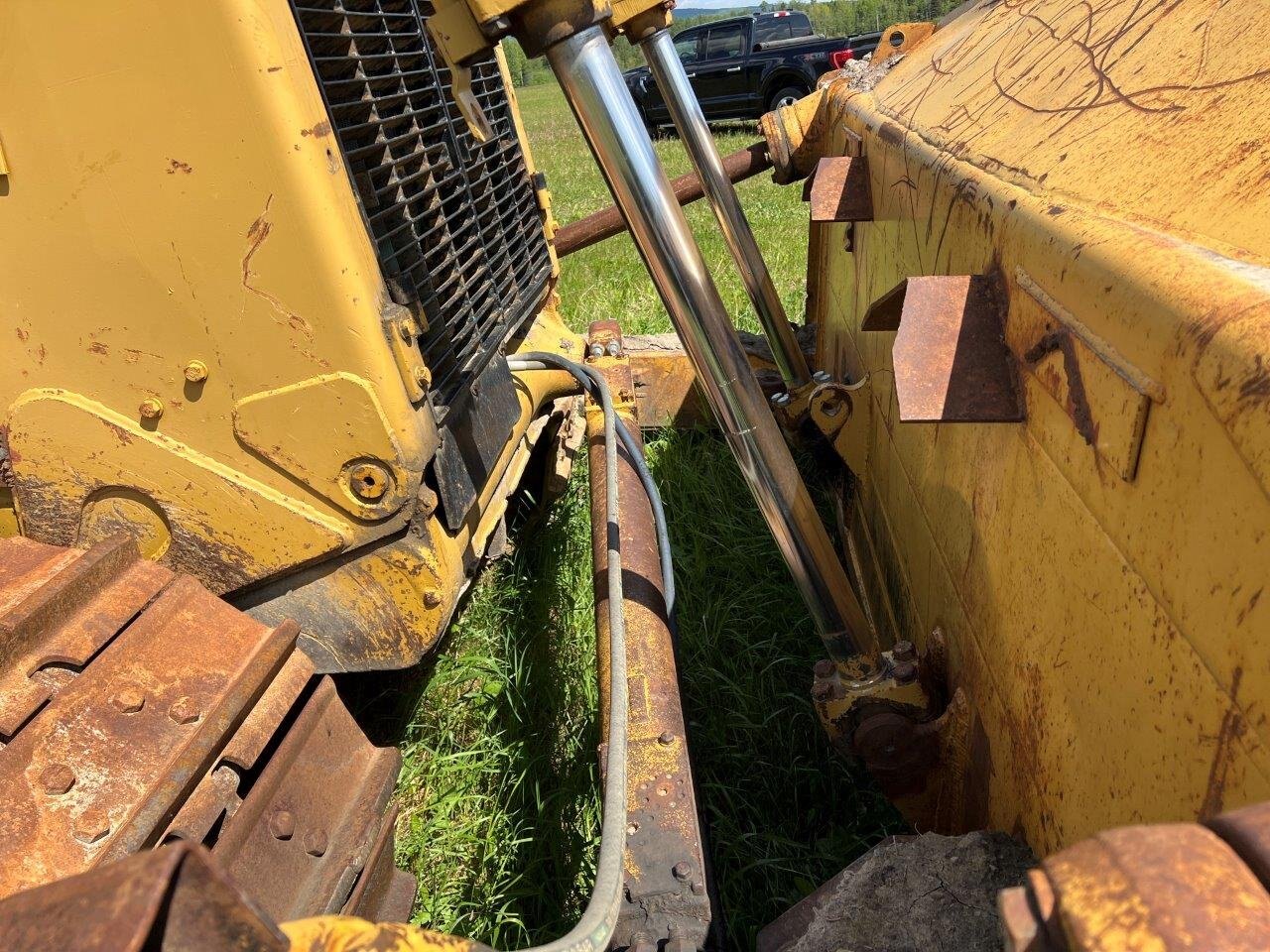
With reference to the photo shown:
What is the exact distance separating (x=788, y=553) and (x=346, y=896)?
35.7 inches

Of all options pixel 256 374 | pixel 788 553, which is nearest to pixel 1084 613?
pixel 788 553

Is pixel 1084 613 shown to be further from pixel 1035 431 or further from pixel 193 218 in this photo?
pixel 193 218

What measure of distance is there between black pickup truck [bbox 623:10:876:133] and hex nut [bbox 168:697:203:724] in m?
12.7

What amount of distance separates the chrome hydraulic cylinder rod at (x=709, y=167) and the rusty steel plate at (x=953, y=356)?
0.98 m

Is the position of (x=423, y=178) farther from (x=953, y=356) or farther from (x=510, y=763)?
(x=510, y=763)

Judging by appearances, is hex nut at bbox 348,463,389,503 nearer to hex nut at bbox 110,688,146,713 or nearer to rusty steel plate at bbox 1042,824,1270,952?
hex nut at bbox 110,688,146,713

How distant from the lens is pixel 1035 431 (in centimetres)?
108

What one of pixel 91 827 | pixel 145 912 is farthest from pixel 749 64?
pixel 145 912

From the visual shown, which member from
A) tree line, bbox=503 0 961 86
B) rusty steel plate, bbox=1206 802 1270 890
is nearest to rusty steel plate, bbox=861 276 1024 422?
rusty steel plate, bbox=1206 802 1270 890

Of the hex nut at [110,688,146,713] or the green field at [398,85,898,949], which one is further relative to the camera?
the green field at [398,85,898,949]

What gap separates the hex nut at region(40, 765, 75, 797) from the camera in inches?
43.6

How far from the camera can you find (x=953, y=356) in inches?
46.1

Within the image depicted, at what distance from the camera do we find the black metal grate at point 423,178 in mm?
1604

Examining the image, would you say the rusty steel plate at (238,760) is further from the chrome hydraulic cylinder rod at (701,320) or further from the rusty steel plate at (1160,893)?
the rusty steel plate at (1160,893)
